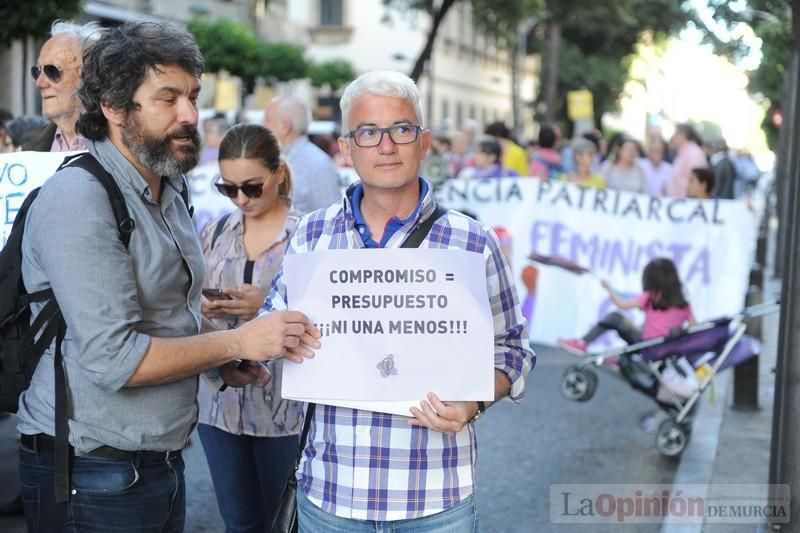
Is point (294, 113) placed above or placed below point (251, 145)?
above

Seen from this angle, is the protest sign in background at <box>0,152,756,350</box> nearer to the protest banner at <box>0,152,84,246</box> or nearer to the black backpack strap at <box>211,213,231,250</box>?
the black backpack strap at <box>211,213,231,250</box>

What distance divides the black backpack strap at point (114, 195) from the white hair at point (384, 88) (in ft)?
2.11

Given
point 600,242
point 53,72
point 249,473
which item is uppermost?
point 53,72

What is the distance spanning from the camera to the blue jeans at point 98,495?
9.19 ft

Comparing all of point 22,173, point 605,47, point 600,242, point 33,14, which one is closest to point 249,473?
point 22,173

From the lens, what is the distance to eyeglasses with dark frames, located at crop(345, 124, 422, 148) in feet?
9.82

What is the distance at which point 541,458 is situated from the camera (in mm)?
7242

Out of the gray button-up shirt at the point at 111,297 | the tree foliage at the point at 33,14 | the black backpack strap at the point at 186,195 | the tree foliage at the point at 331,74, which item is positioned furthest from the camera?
the tree foliage at the point at 331,74

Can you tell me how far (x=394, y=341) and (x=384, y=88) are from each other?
2.13ft

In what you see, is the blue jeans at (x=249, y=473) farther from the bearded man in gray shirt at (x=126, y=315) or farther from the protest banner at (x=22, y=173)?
the bearded man in gray shirt at (x=126, y=315)

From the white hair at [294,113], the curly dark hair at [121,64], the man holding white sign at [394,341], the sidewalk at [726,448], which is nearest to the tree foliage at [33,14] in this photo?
the white hair at [294,113]

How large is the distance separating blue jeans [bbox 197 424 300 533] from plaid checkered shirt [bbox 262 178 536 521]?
1.18 m

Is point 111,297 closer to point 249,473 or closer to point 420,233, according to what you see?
point 420,233

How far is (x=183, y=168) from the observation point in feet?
9.53
